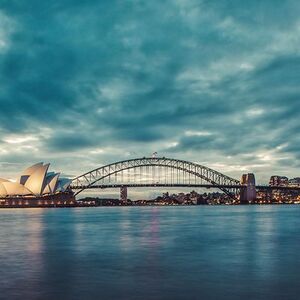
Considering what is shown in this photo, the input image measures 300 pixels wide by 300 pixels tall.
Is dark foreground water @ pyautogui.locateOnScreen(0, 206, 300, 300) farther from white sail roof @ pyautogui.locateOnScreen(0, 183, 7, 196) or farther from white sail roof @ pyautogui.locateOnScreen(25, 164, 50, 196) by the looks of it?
white sail roof @ pyautogui.locateOnScreen(0, 183, 7, 196)

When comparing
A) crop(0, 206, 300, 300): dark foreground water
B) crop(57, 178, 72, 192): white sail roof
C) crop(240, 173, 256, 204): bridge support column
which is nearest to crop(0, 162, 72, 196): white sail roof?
crop(57, 178, 72, 192): white sail roof

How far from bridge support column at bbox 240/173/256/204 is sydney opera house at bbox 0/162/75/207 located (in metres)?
54.5

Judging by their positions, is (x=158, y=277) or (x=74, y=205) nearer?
(x=158, y=277)

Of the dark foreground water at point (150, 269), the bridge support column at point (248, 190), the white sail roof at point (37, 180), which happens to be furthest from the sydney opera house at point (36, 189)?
the dark foreground water at point (150, 269)

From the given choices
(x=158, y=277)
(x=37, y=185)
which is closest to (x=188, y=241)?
(x=158, y=277)

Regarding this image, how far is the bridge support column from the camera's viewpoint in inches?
6068

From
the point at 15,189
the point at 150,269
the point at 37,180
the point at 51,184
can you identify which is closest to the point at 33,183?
the point at 37,180

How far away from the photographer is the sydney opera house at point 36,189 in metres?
119

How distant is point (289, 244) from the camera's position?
27.8 metres

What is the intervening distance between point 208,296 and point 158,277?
3435 mm

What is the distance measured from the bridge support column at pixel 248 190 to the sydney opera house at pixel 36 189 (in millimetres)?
54488

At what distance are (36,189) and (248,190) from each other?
66.8m

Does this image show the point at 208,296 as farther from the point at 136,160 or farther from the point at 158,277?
the point at 136,160

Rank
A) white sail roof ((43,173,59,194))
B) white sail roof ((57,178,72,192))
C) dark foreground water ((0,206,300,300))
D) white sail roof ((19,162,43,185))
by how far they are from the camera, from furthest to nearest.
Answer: white sail roof ((57,178,72,192)) < white sail roof ((43,173,59,194)) < white sail roof ((19,162,43,185)) < dark foreground water ((0,206,300,300))
